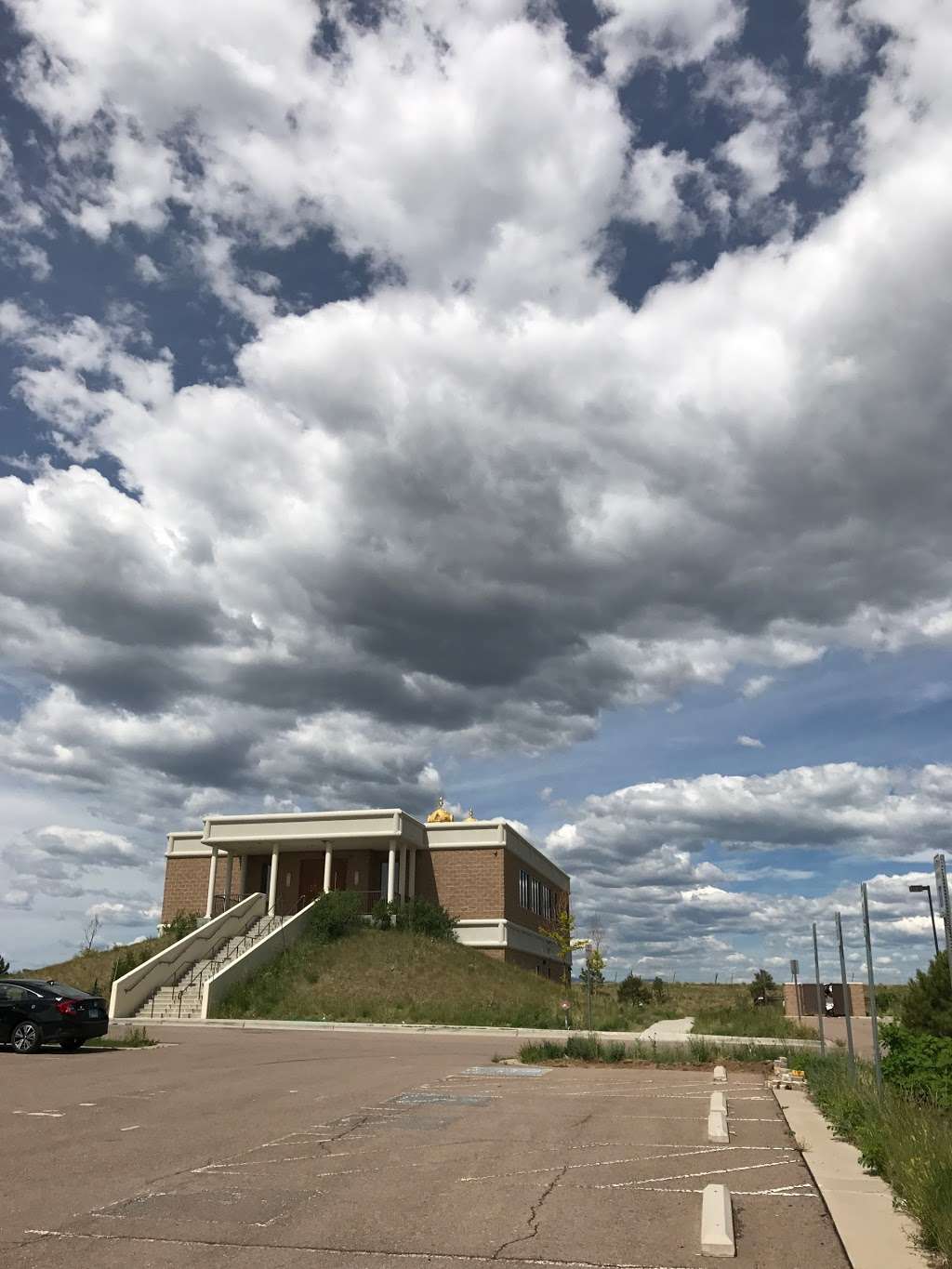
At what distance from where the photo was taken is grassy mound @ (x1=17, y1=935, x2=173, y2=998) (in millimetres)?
41594

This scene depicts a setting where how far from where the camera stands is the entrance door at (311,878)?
51688mm

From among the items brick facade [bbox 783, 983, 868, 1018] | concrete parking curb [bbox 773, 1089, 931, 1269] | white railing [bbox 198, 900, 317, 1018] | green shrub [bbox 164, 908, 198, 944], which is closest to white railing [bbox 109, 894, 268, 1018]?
white railing [bbox 198, 900, 317, 1018]

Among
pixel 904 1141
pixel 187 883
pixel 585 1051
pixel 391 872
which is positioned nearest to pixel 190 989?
pixel 391 872

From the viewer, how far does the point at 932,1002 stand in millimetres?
17906

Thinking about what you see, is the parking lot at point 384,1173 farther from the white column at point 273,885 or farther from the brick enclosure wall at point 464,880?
the brick enclosure wall at point 464,880

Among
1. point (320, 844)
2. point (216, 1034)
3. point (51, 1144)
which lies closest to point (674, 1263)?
point (51, 1144)

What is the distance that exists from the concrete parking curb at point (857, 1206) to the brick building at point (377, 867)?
37.8m

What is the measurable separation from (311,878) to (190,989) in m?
15.1

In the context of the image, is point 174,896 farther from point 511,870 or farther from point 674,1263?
point 674,1263

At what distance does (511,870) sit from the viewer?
171 feet

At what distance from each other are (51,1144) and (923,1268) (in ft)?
26.5

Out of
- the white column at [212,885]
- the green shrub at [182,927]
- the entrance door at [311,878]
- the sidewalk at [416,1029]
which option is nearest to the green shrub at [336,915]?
the entrance door at [311,878]

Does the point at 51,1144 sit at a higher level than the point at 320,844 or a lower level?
lower

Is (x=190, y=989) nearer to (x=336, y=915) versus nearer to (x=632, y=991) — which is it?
A: (x=336, y=915)
